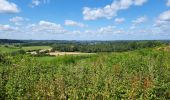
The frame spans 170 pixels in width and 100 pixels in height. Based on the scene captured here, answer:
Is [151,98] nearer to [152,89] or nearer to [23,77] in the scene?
[152,89]

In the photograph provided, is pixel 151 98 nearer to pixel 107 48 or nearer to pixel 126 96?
pixel 126 96

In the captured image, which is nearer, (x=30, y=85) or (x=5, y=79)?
(x=30, y=85)

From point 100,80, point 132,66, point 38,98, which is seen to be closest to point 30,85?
point 38,98

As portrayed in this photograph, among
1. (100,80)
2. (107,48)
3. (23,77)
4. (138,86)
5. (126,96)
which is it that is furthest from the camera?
(107,48)

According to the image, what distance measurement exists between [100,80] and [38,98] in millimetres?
2968

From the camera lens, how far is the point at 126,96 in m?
9.65

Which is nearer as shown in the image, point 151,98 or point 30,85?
point 151,98

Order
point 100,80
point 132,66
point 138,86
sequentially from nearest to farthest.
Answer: point 138,86
point 100,80
point 132,66

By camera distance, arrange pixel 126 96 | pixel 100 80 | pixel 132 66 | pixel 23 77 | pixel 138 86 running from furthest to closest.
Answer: pixel 132 66
pixel 23 77
pixel 100 80
pixel 138 86
pixel 126 96

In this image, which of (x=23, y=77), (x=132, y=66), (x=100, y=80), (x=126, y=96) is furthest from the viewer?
(x=132, y=66)

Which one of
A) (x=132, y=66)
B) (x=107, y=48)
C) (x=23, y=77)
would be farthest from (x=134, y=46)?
(x=23, y=77)

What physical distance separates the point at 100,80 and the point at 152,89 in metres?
2.38

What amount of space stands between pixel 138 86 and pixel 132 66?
1438 centimetres

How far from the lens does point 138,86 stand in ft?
34.2
